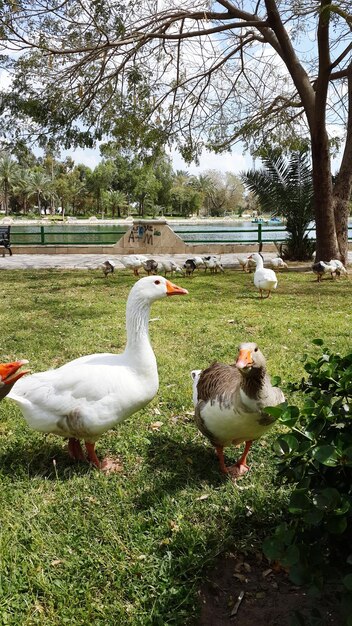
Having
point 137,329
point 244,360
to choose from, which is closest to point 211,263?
point 137,329

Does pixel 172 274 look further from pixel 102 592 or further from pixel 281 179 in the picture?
pixel 102 592

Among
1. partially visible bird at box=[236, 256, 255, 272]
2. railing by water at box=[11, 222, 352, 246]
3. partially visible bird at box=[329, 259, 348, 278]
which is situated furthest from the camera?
railing by water at box=[11, 222, 352, 246]

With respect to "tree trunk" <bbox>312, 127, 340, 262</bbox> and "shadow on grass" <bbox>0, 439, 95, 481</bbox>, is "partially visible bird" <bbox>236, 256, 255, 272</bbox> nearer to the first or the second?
"tree trunk" <bbox>312, 127, 340, 262</bbox>

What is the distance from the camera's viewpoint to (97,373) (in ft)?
9.24

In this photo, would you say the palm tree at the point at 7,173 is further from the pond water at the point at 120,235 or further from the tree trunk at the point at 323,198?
the tree trunk at the point at 323,198

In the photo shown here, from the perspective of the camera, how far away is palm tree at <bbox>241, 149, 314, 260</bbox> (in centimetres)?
1546

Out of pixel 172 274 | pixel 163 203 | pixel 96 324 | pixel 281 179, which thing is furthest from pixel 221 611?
pixel 163 203

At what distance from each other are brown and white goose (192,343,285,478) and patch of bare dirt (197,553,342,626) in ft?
2.20

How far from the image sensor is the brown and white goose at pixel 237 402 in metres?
2.50

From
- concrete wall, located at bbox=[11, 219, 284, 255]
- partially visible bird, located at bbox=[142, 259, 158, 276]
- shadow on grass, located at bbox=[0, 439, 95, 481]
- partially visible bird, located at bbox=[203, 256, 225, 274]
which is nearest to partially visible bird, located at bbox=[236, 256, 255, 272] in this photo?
partially visible bird, located at bbox=[203, 256, 225, 274]

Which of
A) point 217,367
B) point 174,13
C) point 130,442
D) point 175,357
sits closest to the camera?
point 217,367

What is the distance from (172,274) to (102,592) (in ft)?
35.1

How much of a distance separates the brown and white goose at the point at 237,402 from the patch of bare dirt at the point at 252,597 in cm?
67

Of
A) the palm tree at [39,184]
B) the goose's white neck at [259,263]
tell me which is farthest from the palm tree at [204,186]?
the goose's white neck at [259,263]
